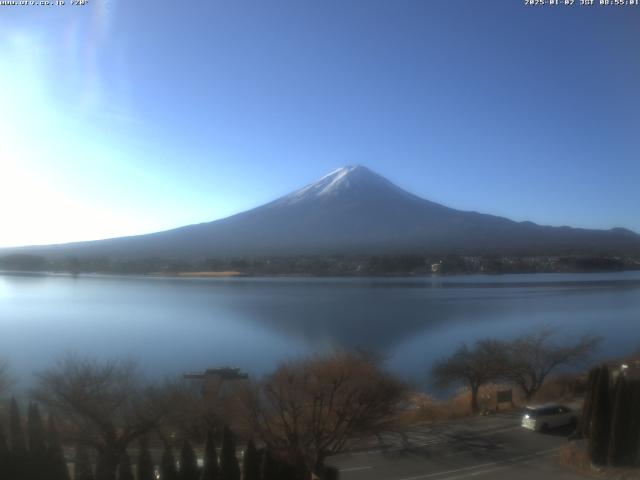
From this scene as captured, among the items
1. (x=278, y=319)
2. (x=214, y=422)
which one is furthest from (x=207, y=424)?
(x=278, y=319)

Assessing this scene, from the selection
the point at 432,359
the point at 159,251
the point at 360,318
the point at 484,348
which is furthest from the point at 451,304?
the point at 159,251

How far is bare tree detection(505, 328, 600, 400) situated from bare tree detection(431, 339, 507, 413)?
25cm

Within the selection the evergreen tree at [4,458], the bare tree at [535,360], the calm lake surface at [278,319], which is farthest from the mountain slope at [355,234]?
the evergreen tree at [4,458]

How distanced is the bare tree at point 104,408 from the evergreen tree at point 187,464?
0.61 meters

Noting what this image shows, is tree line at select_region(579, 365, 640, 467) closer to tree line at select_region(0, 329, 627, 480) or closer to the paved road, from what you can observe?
tree line at select_region(0, 329, 627, 480)

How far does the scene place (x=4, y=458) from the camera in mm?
4488

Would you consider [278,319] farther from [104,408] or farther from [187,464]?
[187,464]

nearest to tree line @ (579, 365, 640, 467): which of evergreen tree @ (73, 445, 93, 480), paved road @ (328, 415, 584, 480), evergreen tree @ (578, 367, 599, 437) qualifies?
evergreen tree @ (578, 367, 599, 437)

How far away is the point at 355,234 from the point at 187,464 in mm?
45290

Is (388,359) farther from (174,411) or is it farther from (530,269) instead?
(530,269)

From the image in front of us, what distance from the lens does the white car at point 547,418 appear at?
6688mm

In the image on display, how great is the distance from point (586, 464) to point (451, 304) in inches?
605

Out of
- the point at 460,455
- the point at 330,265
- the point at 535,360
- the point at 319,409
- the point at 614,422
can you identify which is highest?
the point at 330,265

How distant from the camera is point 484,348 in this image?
393 inches
